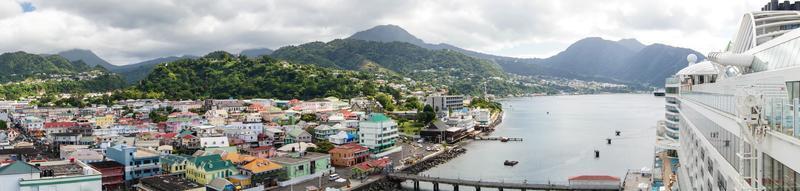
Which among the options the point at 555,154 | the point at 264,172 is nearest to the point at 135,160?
the point at 264,172

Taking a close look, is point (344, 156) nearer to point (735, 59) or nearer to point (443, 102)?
point (735, 59)

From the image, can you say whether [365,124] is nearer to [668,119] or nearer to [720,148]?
[668,119]

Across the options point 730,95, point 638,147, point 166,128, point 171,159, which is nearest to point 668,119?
point 638,147

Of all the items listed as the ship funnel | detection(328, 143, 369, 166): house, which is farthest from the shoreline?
the ship funnel

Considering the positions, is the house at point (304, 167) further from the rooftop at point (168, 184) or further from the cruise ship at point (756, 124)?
the cruise ship at point (756, 124)

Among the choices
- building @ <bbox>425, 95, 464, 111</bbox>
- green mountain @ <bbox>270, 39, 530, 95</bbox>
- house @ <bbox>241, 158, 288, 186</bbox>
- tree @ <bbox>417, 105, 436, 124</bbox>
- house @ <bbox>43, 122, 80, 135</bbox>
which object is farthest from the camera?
green mountain @ <bbox>270, 39, 530, 95</bbox>

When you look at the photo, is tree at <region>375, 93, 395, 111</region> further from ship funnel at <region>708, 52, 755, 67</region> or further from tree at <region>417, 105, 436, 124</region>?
ship funnel at <region>708, 52, 755, 67</region>

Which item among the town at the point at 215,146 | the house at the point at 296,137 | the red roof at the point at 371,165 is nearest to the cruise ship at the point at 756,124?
the town at the point at 215,146
